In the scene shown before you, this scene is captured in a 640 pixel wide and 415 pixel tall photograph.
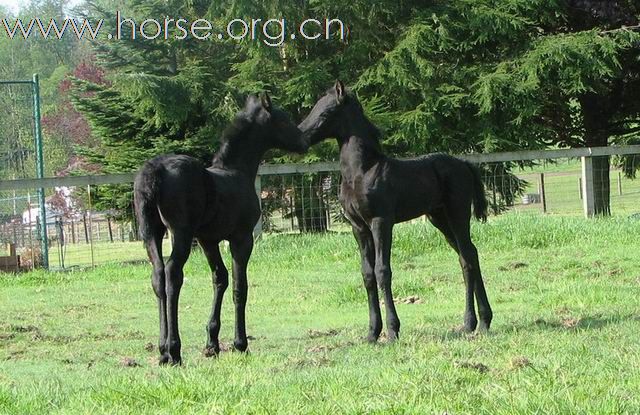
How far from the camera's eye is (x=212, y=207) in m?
7.62

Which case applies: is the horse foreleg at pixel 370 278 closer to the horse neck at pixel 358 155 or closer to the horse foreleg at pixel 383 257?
the horse foreleg at pixel 383 257

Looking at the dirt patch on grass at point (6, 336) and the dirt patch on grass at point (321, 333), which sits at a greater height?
the dirt patch on grass at point (6, 336)

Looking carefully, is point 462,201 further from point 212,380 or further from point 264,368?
point 212,380

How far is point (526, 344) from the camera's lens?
7.14m

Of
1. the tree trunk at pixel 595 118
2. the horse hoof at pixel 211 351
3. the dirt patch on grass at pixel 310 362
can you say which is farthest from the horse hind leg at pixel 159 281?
the tree trunk at pixel 595 118

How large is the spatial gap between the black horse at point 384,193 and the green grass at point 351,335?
0.47 meters

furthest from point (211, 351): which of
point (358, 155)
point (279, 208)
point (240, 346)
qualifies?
point (279, 208)

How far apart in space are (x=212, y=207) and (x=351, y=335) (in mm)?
1998

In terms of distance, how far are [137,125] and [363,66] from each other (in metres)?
5.73

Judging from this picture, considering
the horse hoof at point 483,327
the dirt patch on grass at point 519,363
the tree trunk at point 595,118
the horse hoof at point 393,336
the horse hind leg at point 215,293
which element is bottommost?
the horse hoof at point 483,327

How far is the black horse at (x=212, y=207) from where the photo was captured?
7.20 m

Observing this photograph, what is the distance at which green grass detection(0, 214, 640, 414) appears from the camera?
5.17 meters

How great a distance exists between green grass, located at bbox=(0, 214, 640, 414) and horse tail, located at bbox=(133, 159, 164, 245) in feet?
3.69

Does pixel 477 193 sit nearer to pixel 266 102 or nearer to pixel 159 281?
pixel 266 102
